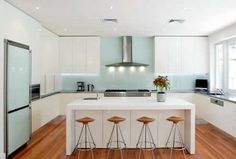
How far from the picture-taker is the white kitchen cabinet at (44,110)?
4.99 meters

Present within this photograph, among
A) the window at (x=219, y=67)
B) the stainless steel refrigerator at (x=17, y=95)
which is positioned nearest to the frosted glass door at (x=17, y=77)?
the stainless steel refrigerator at (x=17, y=95)

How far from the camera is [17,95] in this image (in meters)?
3.90

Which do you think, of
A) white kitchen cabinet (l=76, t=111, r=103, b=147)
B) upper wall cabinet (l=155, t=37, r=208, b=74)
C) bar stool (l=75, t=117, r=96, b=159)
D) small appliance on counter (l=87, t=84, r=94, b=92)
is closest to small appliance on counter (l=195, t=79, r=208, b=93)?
upper wall cabinet (l=155, t=37, r=208, b=74)

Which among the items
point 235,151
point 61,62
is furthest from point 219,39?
point 61,62

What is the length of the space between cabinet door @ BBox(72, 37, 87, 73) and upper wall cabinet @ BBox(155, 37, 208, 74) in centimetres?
249

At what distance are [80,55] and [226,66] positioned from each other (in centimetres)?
468

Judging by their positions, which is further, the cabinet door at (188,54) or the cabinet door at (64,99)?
the cabinet door at (188,54)

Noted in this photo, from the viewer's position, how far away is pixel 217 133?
209 inches

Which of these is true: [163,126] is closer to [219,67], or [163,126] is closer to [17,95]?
[17,95]

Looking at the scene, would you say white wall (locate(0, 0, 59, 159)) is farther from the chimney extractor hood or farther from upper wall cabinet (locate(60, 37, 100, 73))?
the chimney extractor hood

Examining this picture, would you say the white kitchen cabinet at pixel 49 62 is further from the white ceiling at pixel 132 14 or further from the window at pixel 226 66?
the window at pixel 226 66

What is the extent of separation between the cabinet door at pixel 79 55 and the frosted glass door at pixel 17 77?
2845mm

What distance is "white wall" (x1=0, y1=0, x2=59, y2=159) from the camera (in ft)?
11.5

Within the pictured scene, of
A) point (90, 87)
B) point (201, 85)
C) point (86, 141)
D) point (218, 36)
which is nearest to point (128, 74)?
point (90, 87)
